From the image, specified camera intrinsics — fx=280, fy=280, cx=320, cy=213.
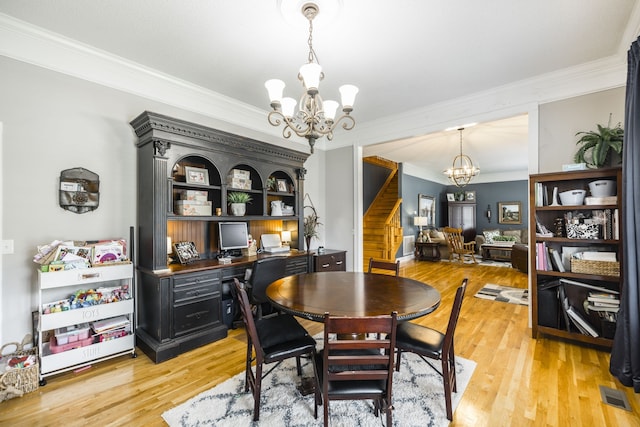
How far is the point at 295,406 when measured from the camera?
1901mm

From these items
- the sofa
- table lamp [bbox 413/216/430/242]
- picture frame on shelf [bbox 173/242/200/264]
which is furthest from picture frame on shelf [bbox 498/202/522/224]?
picture frame on shelf [bbox 173/242/200/264]

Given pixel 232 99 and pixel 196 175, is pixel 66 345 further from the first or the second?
pixel 232 99

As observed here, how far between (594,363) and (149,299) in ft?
13.5

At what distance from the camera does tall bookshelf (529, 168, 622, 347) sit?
266 centimetres

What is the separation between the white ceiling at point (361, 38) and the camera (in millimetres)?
2086

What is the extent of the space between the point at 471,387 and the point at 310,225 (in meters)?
2.93

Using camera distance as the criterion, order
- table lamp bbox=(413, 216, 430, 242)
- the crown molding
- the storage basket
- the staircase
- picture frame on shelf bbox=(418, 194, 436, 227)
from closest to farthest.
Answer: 1. the storage basket
2. the crown molding
3. the staircase
4. table lamp bbox=(413, 216, 430, 242)
5. picture frame on shelf bbox=(418, 194, 436, 227)

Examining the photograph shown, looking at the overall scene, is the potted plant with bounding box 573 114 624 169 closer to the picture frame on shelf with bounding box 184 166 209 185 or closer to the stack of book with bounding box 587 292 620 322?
the stack of book with bounding box 587 292 620 322

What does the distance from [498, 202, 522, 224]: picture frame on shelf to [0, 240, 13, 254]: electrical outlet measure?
37.7ft

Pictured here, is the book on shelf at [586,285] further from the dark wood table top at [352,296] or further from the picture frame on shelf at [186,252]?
the picture frame on shelf at [186,252]

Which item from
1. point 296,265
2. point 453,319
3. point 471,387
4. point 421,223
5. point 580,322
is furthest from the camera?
point 421,223

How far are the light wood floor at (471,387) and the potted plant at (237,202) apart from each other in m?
1.41

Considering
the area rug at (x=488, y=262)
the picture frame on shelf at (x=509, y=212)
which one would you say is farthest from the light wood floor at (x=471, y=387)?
the picture frame on shelf at (x=509, y=212)

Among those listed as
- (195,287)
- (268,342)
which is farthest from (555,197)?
(195,287)
